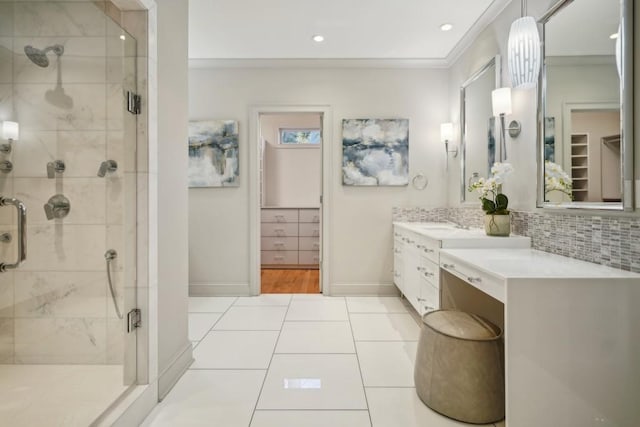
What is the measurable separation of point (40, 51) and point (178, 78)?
0.71 m

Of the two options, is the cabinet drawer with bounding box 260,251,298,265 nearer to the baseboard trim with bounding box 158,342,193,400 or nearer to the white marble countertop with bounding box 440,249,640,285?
the baseboard trim with bounding box 158,342,193,400

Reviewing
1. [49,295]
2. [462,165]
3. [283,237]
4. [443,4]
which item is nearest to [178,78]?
[49,295]

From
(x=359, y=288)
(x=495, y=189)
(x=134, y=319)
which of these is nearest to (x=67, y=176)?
(x=134, y=319)

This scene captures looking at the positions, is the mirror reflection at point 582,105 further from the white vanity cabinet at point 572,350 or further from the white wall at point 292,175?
the white wall at point 292,175

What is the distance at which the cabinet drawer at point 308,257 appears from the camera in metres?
5.41

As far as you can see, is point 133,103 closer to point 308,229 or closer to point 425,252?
point 425,252

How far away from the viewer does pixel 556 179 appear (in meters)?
2.03

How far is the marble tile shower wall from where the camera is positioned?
5.78 feet

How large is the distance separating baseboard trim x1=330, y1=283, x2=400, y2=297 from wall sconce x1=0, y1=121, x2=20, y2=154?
301 centimetres

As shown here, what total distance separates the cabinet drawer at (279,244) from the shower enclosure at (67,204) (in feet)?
11.5

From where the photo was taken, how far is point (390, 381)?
2.02 m

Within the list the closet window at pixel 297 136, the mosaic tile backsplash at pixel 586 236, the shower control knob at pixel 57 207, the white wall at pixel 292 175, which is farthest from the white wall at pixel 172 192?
the closet window at pixel 297 136

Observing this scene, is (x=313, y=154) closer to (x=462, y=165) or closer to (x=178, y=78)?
(x=462, y=165)

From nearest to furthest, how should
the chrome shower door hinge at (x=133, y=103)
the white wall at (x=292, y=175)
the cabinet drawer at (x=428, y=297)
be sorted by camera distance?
the chrome shower door hinge at (x=133, y=103), the cabinet drawer at (x=428, y=297), the white wall at (x=292, y=175)
